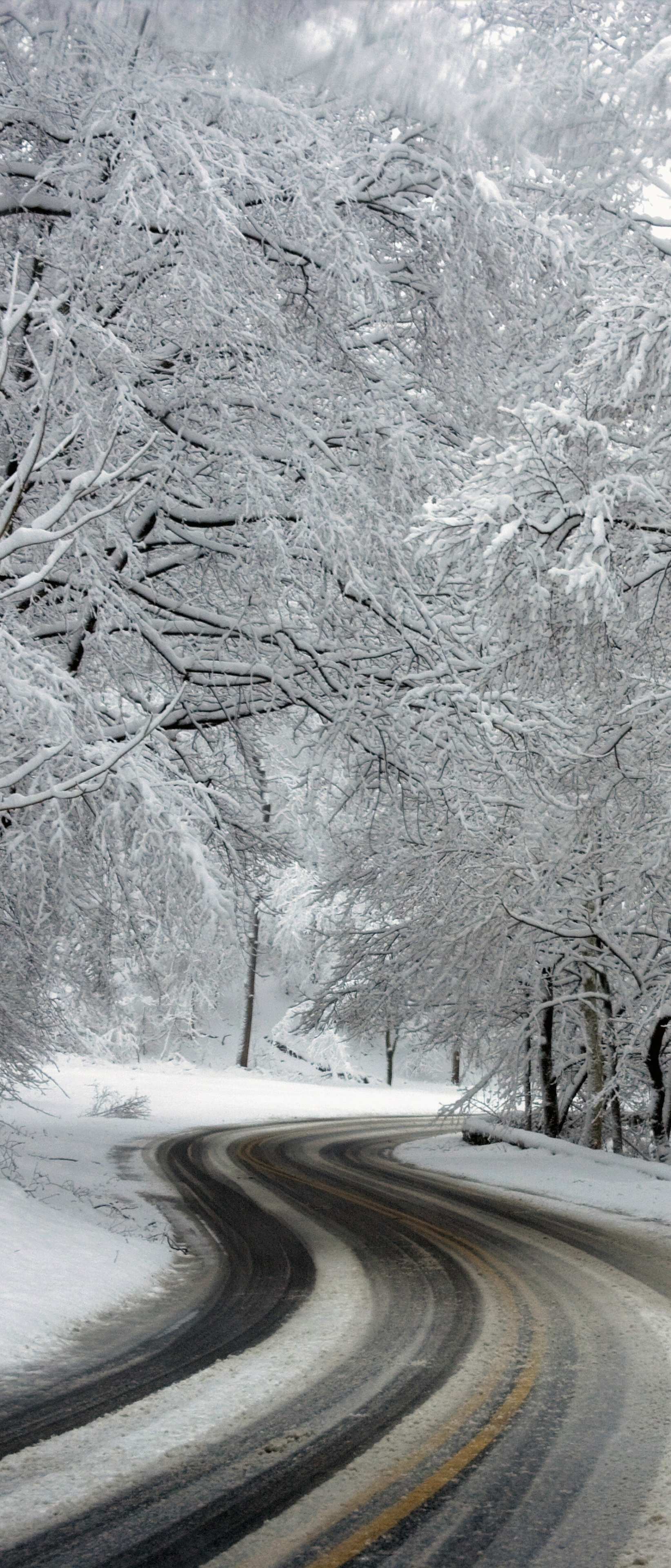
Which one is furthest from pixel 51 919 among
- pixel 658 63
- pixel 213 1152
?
pixel 213 1152

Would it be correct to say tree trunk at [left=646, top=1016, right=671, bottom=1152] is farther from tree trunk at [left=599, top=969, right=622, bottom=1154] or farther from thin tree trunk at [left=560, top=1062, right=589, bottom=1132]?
thin tree trunk at [left=560, top=1062, right=589, bottom=1132]

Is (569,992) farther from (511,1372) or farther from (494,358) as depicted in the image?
(511,1372)

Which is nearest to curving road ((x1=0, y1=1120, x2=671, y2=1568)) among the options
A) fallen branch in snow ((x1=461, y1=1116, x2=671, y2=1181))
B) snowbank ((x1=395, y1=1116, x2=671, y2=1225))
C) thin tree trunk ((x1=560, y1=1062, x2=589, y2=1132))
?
snowbank ((x1=395, y1=1116, x2=671, y2=1225))

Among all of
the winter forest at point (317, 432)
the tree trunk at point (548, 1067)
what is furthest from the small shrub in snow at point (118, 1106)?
the winter forest at point (317, 432)

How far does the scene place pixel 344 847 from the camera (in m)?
20.9

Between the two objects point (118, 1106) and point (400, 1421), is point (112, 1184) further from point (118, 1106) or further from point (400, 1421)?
→ point (118, 1106)

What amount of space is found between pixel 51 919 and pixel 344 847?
12678 millimetres

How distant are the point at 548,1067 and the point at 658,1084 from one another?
3.87 m

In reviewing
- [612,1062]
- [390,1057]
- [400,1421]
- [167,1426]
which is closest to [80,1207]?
[167,1426]

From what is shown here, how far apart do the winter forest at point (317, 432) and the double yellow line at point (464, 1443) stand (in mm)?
2768

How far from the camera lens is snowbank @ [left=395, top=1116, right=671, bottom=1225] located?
13.6m

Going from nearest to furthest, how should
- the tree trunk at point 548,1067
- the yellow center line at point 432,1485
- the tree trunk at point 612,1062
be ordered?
the yellow center line at point 432,1485 < the tree trunk at point 612,1062 < the tree trunk at point 548,1067

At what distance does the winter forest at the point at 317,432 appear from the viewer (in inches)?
274

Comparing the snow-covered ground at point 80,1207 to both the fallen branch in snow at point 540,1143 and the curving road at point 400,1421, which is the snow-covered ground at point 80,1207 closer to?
the curving road at point 400,1421
